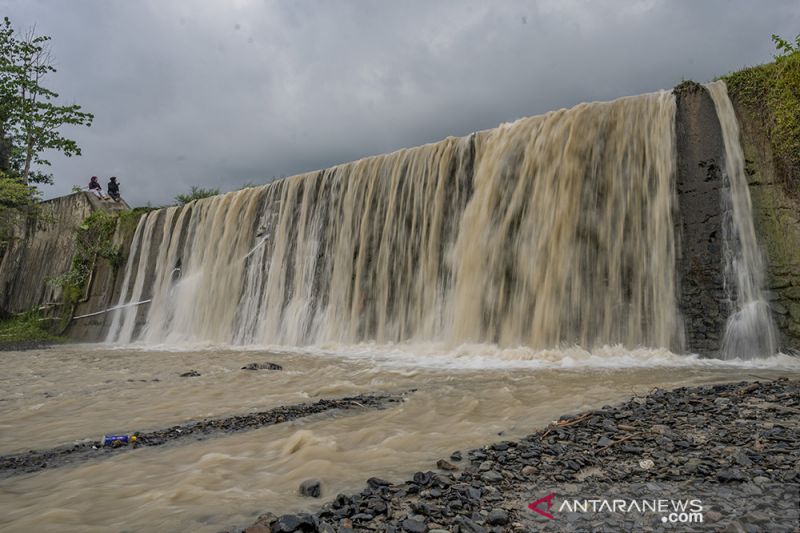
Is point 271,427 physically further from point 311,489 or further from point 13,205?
point 13,205

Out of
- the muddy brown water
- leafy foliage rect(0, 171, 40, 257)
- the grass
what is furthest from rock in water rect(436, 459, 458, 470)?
leafy foliage rect(0, 171, 40, 257)

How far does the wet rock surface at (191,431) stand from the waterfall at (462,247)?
16.0ft

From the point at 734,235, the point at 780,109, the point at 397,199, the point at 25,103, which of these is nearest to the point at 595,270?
the point at 734,235

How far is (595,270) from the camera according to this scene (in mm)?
9609

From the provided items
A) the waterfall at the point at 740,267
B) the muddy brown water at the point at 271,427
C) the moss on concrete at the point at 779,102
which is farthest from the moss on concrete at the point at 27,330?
the moss on concrete at the point at 779,102

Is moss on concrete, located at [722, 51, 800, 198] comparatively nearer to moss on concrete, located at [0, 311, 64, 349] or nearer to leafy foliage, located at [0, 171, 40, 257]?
moss on concrete, located at [0, 311, 64, 349]

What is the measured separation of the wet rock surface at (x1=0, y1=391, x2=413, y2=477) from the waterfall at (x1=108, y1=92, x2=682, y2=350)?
4.87 m

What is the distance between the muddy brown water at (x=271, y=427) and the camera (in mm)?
2967

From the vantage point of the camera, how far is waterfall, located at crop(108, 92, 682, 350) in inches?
371

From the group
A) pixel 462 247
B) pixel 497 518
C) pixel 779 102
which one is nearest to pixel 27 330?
pixel 462 247

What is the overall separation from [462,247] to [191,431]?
26.2 ft

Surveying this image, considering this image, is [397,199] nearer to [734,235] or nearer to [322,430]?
[734,235]

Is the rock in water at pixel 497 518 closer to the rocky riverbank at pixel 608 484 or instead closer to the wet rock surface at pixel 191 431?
the rocky riverbank at pixel 608 484

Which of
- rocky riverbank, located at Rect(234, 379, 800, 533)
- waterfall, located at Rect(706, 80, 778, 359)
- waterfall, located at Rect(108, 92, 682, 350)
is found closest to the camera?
rocky riverbank, located at Rect(234, 379, 800, 533)
